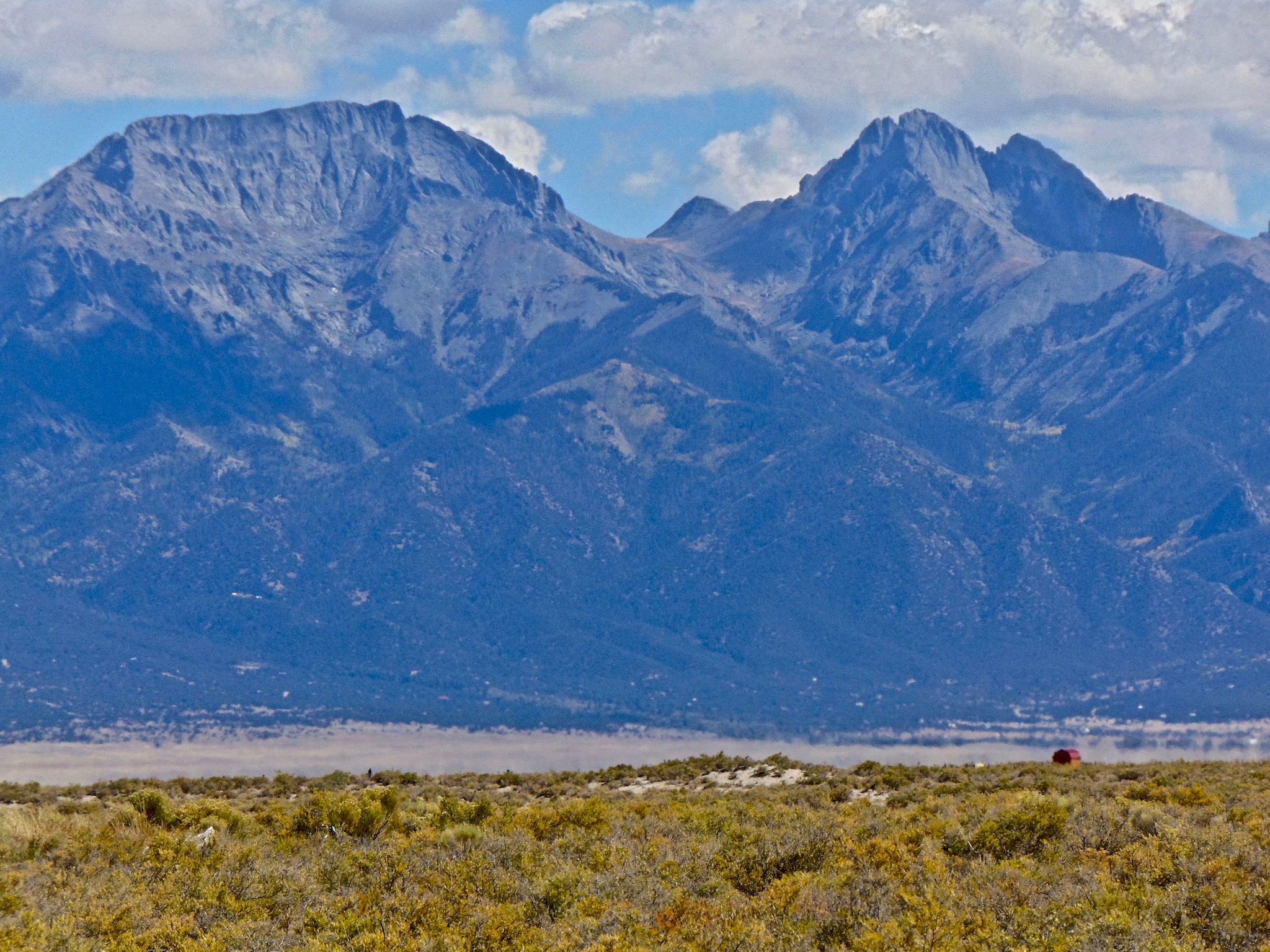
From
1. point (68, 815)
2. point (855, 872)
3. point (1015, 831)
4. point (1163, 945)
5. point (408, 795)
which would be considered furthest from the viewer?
point (408, 795)

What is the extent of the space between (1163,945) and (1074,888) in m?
3.63

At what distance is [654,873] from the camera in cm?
3020

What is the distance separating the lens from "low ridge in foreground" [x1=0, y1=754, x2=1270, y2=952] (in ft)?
84.3

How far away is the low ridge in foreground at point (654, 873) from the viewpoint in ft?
84.3

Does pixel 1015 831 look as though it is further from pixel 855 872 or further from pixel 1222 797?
pixel 1222 797

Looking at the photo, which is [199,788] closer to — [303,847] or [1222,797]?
[303,847]

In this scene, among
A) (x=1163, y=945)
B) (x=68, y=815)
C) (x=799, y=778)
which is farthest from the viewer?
(x=799, y=778)

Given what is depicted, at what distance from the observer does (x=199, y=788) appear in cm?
5612

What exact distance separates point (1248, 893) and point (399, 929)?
1434 cm

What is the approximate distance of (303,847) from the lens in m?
34.5

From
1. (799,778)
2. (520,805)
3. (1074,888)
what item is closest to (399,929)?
(1074,888)

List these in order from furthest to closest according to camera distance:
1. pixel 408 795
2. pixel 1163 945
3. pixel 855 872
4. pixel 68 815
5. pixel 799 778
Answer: pixel 799 778 < pixel 408 795 < pixel 68 815 < pixel 855 872 < pixel 1163 945

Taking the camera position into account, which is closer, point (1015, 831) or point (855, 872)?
point (855, 872)

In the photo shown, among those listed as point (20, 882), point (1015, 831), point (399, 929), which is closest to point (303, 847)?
point (20, 882)
